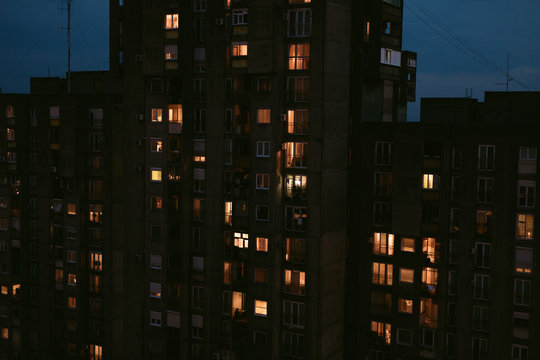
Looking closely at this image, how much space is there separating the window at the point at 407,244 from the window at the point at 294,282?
8018 mm

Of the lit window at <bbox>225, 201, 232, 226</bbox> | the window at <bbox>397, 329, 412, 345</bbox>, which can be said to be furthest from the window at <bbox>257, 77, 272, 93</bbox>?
the window at <bbox>397, 329, 412, 345</bbox>

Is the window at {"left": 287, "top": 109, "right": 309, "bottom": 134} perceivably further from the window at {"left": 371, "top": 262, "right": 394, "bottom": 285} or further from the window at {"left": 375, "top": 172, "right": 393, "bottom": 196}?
the window at {"left": 371, "top": 262, "right": 394, "bottom": 285}

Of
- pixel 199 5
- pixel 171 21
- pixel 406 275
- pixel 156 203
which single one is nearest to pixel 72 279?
pixel 156 203

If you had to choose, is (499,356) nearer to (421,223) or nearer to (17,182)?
(421,223)

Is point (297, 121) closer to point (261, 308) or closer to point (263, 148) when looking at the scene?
point (263, 148)

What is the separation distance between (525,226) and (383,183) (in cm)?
1066

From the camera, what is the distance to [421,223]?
42875 mm

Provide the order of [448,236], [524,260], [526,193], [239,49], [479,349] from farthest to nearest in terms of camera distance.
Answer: [239,49]
[448,236]
[479,349]
[524,260]
[526,193]

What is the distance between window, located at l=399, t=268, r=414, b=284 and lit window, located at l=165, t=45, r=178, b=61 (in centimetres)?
2515

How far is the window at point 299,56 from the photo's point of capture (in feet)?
142

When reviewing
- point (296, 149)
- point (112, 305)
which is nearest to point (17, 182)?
point (112, 305)

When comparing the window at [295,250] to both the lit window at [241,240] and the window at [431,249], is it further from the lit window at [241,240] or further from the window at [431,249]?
the window at [431,249]

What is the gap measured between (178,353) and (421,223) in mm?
24065

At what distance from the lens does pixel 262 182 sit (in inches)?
1748
